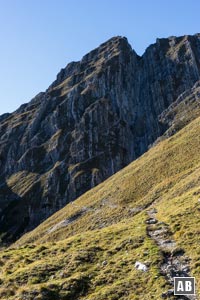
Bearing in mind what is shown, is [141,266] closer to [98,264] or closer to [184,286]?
[98,264]

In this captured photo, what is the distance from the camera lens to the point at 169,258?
31.6 metres

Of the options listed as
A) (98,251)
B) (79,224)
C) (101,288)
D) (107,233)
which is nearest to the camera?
(101,288)

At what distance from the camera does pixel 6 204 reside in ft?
652

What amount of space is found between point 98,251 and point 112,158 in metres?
160

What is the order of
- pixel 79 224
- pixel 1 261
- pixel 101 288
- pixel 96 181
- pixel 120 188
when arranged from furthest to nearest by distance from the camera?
pixel 96 181
pixel 120 188
pixel 79 224
pixel 1 261
pixel 101 288

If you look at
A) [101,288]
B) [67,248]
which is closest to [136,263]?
[101,288]

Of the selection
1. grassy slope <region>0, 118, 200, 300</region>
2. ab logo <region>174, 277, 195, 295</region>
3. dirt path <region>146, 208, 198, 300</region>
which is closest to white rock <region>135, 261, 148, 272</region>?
grassy slope <region>0, 118, 200, 300</region>

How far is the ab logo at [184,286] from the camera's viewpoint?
25203mm

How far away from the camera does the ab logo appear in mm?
25203

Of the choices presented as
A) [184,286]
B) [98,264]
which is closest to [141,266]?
[98,264]

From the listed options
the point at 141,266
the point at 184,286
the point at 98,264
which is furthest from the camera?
the point at 98,264

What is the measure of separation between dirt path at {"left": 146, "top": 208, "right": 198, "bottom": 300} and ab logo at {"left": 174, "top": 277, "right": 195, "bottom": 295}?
326mm

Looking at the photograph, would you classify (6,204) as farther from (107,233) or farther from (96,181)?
(107,233)

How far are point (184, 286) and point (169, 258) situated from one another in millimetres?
5848
